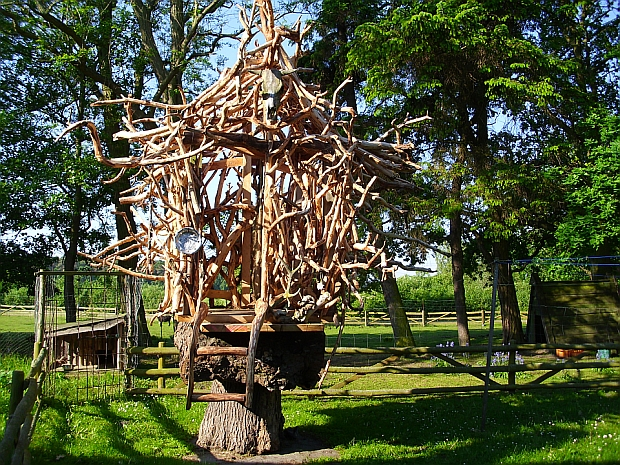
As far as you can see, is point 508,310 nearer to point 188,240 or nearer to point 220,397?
point 220,397

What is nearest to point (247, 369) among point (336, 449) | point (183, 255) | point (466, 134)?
point (183, 255)

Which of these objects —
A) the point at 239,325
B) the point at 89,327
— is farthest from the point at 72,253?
the point at 239,325

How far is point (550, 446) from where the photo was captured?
6840 mm

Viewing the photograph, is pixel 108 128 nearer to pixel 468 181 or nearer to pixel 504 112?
pixel 468 181

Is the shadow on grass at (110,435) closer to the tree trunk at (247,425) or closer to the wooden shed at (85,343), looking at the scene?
the tree trunk at (247,425)

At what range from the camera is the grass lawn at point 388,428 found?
6.56m

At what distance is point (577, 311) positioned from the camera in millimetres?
14445

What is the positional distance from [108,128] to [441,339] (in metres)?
12.4

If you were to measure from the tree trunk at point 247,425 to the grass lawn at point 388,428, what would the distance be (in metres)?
0.45

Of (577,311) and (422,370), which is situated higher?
(577,311)

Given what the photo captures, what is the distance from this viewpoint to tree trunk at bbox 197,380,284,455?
6746 millimetres

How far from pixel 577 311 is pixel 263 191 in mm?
11091

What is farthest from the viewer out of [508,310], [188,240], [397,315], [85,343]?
[508,310]

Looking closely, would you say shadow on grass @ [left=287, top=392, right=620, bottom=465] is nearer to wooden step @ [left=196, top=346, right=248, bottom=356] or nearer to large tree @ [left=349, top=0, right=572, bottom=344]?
wooden step @ [left=196, top=346, right=248, bottom=356]
